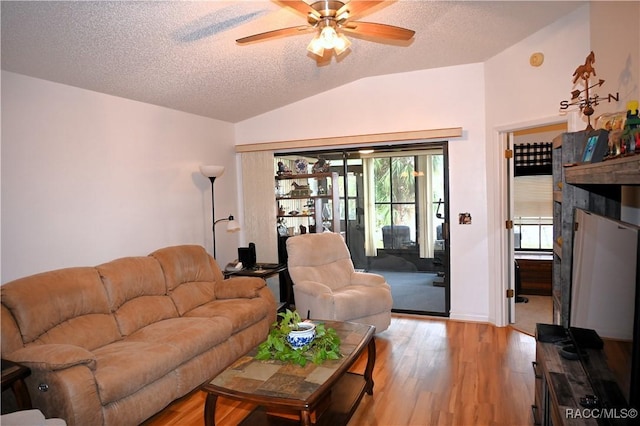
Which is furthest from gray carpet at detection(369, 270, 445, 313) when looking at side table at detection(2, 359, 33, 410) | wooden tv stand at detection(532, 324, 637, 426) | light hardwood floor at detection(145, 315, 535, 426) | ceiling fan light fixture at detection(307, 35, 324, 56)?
side table at detection(2, 359, 33, 410)

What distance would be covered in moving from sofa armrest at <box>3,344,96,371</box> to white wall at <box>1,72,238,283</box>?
0.78 metres

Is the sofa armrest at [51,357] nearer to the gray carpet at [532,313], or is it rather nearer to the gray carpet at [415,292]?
the gray carpet at [415,292]

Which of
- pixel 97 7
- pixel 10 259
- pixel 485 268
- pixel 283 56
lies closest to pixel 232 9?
pixel 97 7

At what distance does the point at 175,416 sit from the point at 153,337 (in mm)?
574

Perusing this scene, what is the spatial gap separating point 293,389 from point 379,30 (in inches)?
83.1

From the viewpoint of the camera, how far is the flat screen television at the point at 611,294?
4.51ft

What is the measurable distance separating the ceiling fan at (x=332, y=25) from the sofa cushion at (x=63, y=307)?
2.07 m

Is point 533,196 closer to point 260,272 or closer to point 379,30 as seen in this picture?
point 260,272

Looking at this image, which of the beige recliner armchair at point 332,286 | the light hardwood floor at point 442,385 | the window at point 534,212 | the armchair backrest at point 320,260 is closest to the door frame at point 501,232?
the light hardwood floor at point 442,385

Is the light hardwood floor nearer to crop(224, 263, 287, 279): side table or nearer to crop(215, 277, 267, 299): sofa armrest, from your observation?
crop(215, 277, 267, 299): sofa armrest

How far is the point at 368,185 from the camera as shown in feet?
17.2

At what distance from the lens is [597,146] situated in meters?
2.06

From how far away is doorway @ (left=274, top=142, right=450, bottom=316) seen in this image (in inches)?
193

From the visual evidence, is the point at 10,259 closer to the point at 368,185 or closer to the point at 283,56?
the point at 283,56
